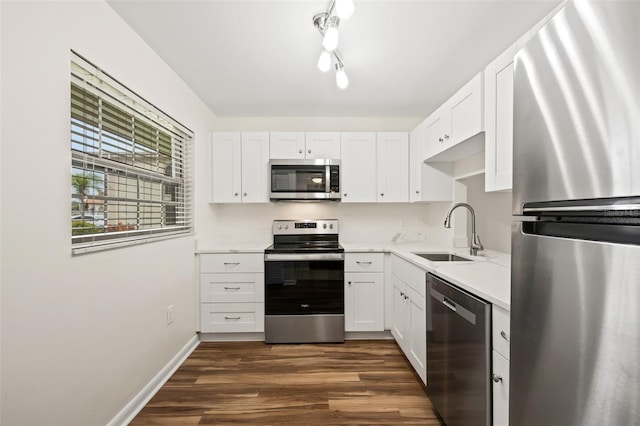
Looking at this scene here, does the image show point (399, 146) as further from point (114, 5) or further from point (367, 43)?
point (114, 5)

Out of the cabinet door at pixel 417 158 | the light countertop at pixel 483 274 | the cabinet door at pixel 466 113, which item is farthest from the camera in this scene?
the cabinet door at pixel 417 158

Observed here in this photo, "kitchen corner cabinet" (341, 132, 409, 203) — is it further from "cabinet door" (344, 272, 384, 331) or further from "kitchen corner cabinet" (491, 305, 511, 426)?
"kitchen corner cabinet" (491, 305, 511, 426)

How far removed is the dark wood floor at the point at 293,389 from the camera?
6.01 ft

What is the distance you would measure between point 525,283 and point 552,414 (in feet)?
1.05

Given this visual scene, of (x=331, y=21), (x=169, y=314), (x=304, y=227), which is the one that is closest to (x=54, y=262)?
(x=169, y=314)

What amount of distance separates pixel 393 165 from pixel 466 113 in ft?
4.26

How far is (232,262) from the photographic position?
2902 millimetres

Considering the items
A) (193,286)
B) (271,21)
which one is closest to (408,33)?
(271,21)

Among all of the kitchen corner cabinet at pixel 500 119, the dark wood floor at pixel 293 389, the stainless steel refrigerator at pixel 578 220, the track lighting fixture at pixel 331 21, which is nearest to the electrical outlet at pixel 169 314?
the dark wood floor at pixel 293 389

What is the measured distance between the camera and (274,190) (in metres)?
3.16

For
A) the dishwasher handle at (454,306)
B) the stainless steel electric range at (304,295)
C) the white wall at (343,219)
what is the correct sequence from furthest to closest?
1. the white wall at (343,219)
2. the stainless steel electric range at (304,295)
3. the dishwasher handle at (454,306)

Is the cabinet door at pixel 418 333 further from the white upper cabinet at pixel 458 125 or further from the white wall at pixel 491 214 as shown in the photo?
the white upper cabinet at pixel 458 125

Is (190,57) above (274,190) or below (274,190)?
above

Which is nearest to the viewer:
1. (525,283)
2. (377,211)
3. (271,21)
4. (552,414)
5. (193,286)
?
(552,414)
